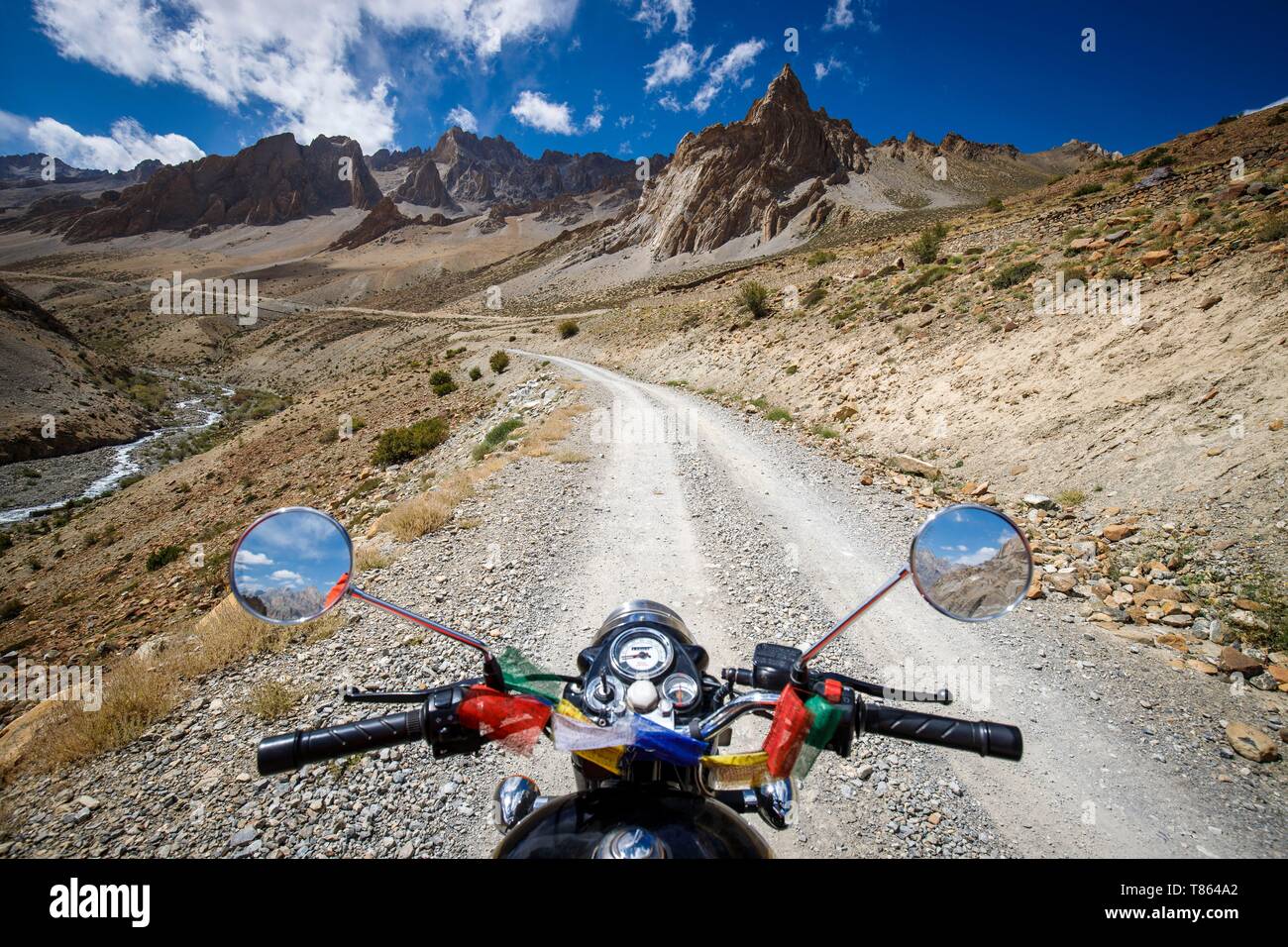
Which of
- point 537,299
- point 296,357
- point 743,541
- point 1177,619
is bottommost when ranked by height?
point 1177,619

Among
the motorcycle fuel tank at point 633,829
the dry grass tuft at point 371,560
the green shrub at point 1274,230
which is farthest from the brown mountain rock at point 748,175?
the motorcycle fuel tank at point 633,829

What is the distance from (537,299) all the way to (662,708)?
105 m

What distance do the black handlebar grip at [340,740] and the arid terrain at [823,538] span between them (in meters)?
2.22

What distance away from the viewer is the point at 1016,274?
16.2 metres

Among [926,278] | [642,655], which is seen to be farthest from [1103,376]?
[642,655]

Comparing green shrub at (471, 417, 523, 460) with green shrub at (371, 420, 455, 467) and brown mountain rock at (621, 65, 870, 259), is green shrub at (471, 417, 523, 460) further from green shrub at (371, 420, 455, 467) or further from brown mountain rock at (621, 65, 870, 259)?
brown mountain rock at (621, 65, 870, 259)

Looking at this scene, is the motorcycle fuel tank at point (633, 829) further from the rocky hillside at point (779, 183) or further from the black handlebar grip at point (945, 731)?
the rocky hillside at point (779, 183)

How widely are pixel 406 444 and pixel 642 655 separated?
19659 millimetres

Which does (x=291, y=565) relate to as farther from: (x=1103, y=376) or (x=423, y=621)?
(x=1103, y=376)

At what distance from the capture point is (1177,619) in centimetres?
583

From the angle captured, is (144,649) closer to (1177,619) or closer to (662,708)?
(662,708)

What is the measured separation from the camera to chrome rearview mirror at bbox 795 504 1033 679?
228 centimetres
